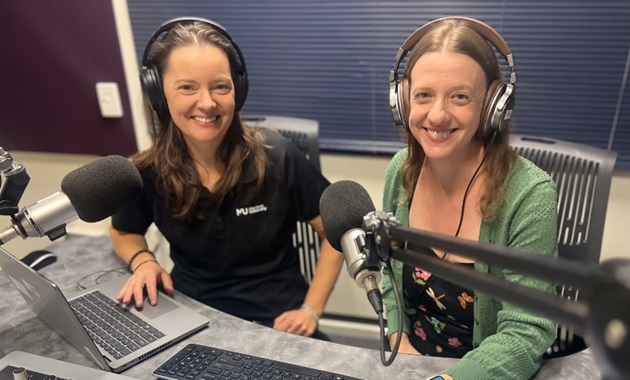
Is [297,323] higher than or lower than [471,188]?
lower

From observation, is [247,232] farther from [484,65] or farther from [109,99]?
[109,99]

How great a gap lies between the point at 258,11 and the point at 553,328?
1392mm

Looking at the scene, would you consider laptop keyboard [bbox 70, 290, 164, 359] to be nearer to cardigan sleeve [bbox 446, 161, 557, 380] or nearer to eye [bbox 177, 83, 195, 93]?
eye [bbox 177, 83, 195, 93]

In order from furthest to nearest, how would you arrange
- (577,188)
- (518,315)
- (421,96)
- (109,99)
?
(109,99)
(577,188)
(421,96)
(518,315)

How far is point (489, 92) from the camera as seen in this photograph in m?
1.09

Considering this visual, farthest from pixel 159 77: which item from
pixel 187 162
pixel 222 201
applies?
pixel 222 201

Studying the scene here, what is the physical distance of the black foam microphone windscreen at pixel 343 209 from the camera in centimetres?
75

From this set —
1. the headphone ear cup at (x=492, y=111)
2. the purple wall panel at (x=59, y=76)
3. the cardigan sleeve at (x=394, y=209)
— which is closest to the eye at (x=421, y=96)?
the headphone ear cup at (x=492, y=111)

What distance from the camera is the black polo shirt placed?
1.44 meters

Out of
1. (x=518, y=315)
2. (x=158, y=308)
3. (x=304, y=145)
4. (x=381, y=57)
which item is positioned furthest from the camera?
(x=381, y=57)

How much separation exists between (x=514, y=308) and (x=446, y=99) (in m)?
0.42

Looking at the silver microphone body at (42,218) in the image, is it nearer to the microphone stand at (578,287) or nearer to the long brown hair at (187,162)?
the long brown hair at (187,162)

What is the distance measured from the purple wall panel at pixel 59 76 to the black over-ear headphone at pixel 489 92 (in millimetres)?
1366

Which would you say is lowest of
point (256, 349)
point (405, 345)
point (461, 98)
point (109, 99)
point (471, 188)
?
point (405, 345)
